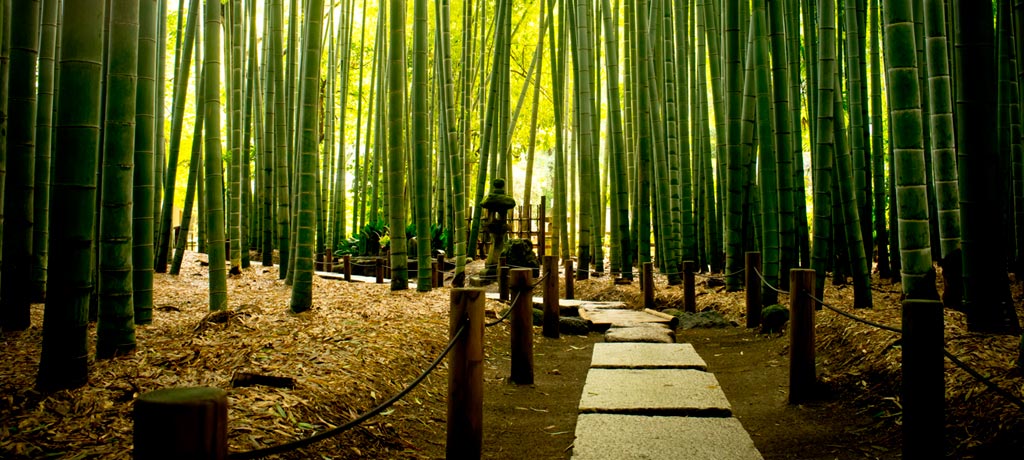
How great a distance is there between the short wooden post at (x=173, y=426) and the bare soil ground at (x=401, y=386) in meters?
0.72

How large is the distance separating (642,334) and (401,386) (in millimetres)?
1945

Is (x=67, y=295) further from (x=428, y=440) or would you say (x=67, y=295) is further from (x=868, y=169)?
(x=868, y=169)

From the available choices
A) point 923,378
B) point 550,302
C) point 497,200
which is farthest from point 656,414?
point 497,200

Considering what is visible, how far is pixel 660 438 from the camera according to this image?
94.1 inches

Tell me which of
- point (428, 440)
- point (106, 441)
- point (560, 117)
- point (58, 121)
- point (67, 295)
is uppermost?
point (560, 117)

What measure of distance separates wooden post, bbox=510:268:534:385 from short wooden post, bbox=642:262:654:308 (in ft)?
8.20

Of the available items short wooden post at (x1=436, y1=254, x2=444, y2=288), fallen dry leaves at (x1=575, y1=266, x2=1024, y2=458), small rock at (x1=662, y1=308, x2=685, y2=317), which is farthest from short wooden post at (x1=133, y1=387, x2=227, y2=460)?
short wooden post at (x1=436, y1=254, x2=444, y2=288)

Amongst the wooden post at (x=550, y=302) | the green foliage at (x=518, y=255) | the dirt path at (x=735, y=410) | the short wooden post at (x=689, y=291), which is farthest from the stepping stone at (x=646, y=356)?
the green foliage at (x=518, y=255)

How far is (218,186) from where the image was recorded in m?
3.88

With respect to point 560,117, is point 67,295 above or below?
below

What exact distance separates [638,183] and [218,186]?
149 inches

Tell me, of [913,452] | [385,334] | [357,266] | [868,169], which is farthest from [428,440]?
[357,266]

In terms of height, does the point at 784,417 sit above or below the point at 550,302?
below

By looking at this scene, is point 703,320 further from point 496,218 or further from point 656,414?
point 496,218
